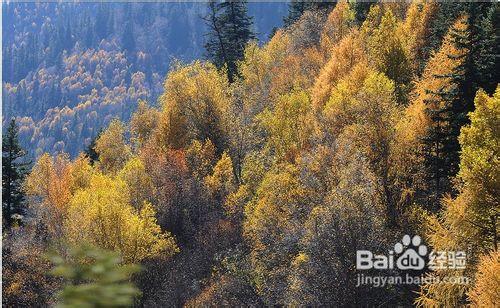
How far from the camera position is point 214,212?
52344 mm

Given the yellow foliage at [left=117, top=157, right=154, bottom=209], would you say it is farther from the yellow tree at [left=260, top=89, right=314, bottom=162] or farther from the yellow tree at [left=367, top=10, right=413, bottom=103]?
the yellow tree at [left=367, top=10, right=413, bottom=103]

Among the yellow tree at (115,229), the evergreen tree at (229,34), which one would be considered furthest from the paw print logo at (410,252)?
the evergreen tree at (229,34)

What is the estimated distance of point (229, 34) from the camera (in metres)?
77.4

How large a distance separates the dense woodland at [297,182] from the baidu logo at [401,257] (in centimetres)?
61

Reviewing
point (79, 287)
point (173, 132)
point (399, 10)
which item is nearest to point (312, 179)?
point (173, 132)

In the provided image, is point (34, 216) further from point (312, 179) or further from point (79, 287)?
point (79, 287)

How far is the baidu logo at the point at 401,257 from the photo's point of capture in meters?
31.4

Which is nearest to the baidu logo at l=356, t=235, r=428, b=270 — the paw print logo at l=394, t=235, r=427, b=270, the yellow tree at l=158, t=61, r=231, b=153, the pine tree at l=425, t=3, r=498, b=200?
the paw print logo at l=394, t=235, r=427, b=270

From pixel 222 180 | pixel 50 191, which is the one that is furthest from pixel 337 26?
pixel 50 191

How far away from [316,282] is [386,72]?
96.6ft

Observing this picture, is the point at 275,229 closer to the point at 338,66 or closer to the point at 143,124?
the point at 338,66

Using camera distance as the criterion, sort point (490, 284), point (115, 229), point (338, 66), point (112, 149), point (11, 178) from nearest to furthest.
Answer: point (490, 284)
point (115, 229)
point (11, 178)
point (338, 66)
point (112, 149)

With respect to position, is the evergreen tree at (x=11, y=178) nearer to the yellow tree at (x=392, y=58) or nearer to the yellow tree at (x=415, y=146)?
the yellow tree at (x=415, y=146)

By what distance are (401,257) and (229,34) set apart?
5168 cm
